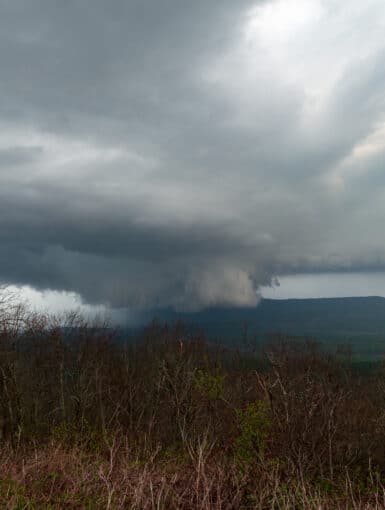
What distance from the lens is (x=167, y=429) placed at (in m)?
37.1

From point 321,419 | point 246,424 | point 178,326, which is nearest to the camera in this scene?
point 321,419

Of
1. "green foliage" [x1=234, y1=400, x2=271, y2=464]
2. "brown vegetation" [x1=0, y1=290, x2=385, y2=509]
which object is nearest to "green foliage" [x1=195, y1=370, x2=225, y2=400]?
"brown vegetation" [x1=0, y1=290, x2=385, y2=509]

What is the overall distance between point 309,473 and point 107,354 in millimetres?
40530

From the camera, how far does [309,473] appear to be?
648 inches

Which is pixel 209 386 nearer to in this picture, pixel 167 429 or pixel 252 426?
pixel 167 429

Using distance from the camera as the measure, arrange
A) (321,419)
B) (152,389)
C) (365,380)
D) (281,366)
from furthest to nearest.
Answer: (365,380)
(152,389)
(321,419)
(281,366)

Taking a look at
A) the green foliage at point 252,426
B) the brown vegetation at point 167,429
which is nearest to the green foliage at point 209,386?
the brown vegetation at point 167,429

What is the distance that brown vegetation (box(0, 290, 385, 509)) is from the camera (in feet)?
30.7

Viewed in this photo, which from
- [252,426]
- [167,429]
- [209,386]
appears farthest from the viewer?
[209,386]

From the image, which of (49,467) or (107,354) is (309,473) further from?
(107,354)

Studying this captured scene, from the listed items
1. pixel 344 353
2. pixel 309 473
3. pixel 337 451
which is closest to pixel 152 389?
pixel 337 451

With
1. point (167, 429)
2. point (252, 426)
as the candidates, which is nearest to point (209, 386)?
point (167, 429)

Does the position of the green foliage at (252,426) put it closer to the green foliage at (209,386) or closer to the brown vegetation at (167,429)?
the brown vegetation at (167,429)

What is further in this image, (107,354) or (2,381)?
(107,354)
